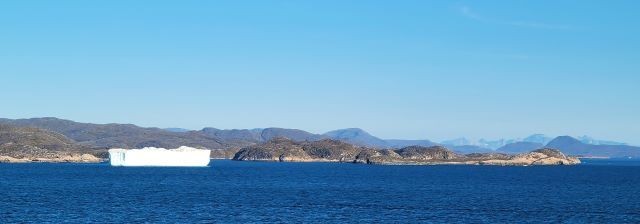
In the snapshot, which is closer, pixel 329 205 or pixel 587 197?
pixel 329 205

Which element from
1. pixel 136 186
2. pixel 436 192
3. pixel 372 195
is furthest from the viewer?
pixel 136 186

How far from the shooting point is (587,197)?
11331 cm

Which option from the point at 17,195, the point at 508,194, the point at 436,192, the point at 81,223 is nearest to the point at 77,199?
the point at 17,195

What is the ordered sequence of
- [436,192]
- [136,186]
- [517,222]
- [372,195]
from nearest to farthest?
1. [517,222]
2. [372,195]
3. [436,192]
4. [136,186]

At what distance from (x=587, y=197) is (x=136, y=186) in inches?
2619

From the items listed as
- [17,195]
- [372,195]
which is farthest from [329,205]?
[17,195]

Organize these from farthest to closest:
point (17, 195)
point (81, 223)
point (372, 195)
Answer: point (372, 195)
point (17, 195)
point (81, 223)

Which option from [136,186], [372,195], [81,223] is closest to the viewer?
[81,223]

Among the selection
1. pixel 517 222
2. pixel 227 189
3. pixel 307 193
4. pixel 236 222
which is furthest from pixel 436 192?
pixel 236 222

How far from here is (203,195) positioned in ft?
353

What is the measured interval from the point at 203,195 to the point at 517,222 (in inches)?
1795

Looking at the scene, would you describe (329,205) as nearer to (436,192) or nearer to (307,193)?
(307,193)

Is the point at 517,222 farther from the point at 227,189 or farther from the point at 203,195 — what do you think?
the point at 227,189

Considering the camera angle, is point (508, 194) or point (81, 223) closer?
point (81, 223)
